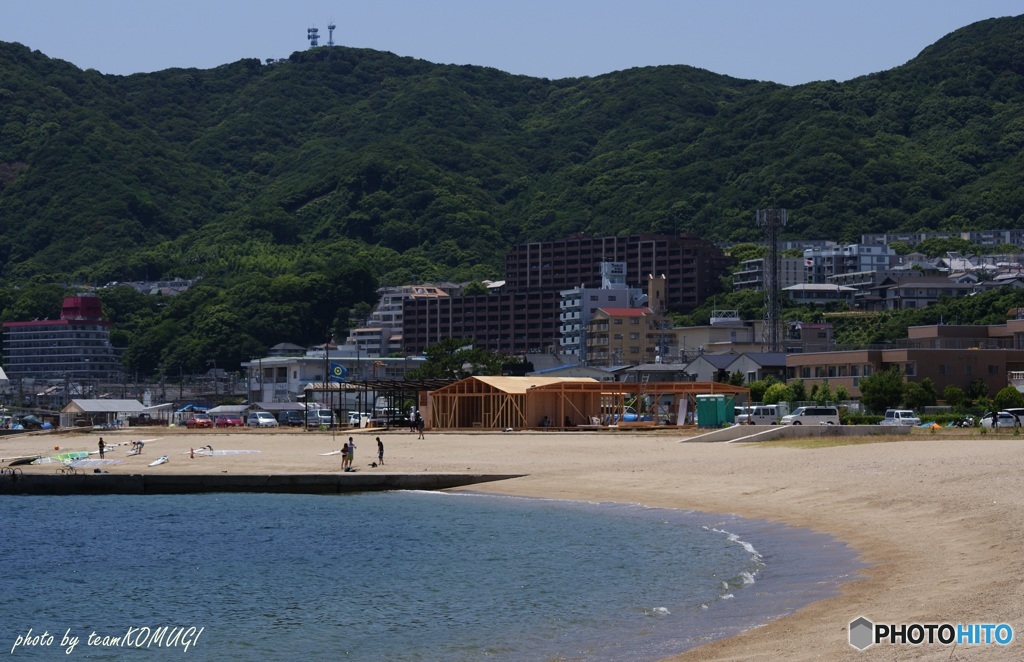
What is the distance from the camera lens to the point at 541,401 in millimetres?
68062

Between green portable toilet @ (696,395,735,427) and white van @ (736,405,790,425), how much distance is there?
785mm

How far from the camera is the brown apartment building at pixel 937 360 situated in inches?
2968

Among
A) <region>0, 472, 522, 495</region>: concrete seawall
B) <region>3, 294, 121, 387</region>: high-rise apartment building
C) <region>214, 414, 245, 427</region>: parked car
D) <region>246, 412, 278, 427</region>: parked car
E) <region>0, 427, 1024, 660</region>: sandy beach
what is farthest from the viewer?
<region>3, 294, 121, 387</region>: high-rise apartment building

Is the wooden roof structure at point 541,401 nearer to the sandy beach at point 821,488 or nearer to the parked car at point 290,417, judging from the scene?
the sandy beach at point 821,488

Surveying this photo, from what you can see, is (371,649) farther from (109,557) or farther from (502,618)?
(109,557)

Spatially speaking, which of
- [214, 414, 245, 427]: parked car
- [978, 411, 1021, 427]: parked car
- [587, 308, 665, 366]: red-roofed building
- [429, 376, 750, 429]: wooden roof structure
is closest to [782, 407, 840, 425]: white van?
[978, 411, 1021, 427]: parked car

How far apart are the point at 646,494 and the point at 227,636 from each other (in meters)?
17.2

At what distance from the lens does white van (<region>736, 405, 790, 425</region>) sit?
60.6 m

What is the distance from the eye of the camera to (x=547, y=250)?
185 metres

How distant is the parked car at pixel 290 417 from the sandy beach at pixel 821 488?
3006 centimetres

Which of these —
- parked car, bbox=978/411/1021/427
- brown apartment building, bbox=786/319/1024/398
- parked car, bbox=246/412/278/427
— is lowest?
parked car, bbox=246/412/278/427

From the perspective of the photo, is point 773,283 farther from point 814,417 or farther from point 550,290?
point 550,290

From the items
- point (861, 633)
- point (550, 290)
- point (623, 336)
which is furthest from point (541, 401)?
point (550, 290)

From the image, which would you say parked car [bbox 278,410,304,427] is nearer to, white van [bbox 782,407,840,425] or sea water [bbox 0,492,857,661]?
white van [bbox 782,407,840,425]
